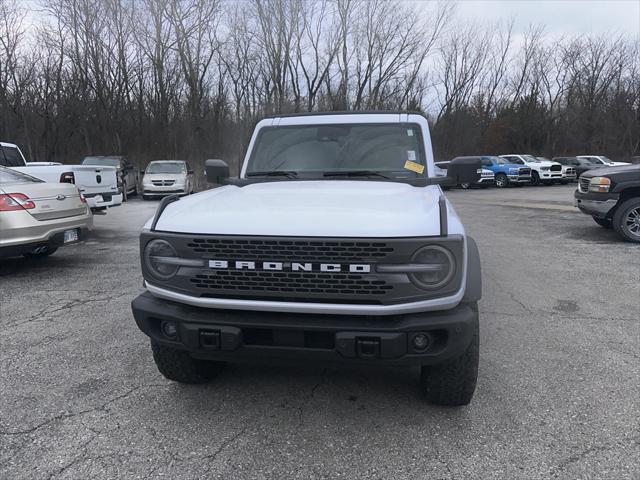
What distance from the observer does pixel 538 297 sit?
550 centimetres

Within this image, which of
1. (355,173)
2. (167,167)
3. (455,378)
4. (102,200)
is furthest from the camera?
(167,167)

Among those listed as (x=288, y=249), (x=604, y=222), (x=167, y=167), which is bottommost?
(x=604, y=222)

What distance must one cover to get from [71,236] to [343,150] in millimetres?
4430

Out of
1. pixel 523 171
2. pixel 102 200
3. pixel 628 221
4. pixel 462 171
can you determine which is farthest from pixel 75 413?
pixel 523 171

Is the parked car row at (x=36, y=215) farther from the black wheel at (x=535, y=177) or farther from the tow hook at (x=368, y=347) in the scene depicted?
the black wheel at (x=535, y=177)

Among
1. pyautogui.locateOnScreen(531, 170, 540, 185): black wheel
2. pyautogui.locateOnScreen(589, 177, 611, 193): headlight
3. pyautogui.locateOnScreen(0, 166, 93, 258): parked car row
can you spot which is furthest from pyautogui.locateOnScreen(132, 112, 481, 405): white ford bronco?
pyautogui.locateOnScreen(531, 170, 540, 185): black wheel

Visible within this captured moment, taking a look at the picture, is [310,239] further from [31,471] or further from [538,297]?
[538,297]

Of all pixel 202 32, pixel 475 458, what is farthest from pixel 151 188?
pixel 475 458

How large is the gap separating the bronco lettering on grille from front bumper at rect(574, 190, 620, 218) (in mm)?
8174

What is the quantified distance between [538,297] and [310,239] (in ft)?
13.3

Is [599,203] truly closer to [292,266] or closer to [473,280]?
[473,280]

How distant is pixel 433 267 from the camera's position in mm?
2404

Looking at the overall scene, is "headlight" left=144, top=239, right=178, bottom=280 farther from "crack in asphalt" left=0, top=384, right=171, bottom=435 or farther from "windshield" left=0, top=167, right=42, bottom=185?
"windshield" left=0, top=167, right=42, bottom=185

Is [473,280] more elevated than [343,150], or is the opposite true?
[343,150]
